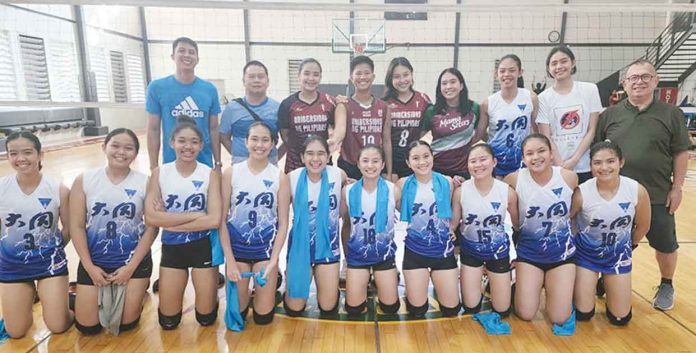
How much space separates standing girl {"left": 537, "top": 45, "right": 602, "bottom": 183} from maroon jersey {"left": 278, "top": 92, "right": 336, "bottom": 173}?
1.75 meters

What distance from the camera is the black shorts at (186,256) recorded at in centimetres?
301

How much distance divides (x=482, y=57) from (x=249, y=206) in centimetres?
1658

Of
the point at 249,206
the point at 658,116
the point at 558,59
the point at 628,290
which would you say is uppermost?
the point at 558,59

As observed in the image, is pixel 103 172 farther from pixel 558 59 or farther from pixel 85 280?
pixel 558 59

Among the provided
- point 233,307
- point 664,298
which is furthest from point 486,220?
point 233,307

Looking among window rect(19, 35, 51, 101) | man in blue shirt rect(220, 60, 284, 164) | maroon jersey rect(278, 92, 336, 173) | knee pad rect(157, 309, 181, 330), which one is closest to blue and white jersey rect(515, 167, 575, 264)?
maroon jersey rect(278, 92, 336, 173)

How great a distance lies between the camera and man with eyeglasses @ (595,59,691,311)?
123 inches

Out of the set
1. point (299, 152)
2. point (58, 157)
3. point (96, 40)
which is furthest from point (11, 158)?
point (96, 40)

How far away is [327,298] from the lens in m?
3.17

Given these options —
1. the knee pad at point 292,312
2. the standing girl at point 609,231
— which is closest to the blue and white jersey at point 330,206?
the knee pad at point 292,312

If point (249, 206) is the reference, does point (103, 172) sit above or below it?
above

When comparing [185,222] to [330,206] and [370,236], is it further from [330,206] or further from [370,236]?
[370,236]

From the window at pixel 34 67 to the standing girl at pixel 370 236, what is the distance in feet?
43.2

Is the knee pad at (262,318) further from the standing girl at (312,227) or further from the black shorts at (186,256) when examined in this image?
the black shorts at (186,256)
